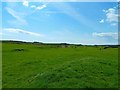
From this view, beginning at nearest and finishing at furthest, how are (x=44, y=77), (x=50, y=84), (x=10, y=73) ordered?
(x=50, y=84) → (x=44, y=77) → (x=10, y=73)

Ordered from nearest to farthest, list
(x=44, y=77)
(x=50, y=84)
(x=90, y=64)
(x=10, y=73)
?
(x=50, y=84), (x=44, y=77), (x=90, y=64), (x=10, y=73)

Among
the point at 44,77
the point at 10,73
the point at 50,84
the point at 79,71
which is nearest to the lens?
the point at 50,84

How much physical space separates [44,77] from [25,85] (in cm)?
131

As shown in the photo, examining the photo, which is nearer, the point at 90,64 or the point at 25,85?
the point at 25,85

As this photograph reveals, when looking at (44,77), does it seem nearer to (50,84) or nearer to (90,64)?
(50,84)

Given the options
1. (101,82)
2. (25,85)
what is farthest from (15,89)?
(101,82)

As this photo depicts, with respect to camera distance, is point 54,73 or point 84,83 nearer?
point 84,83

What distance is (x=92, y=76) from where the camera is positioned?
1719 centimetres

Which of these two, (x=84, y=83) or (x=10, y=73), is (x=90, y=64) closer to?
(x=84, y=83)

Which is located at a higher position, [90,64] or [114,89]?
[90,64]

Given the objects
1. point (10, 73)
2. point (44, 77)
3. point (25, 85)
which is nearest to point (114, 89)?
point (44, 77)

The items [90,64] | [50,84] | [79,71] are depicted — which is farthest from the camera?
[90,64]

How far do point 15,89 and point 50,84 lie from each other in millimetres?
2347

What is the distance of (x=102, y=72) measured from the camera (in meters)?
18.9
